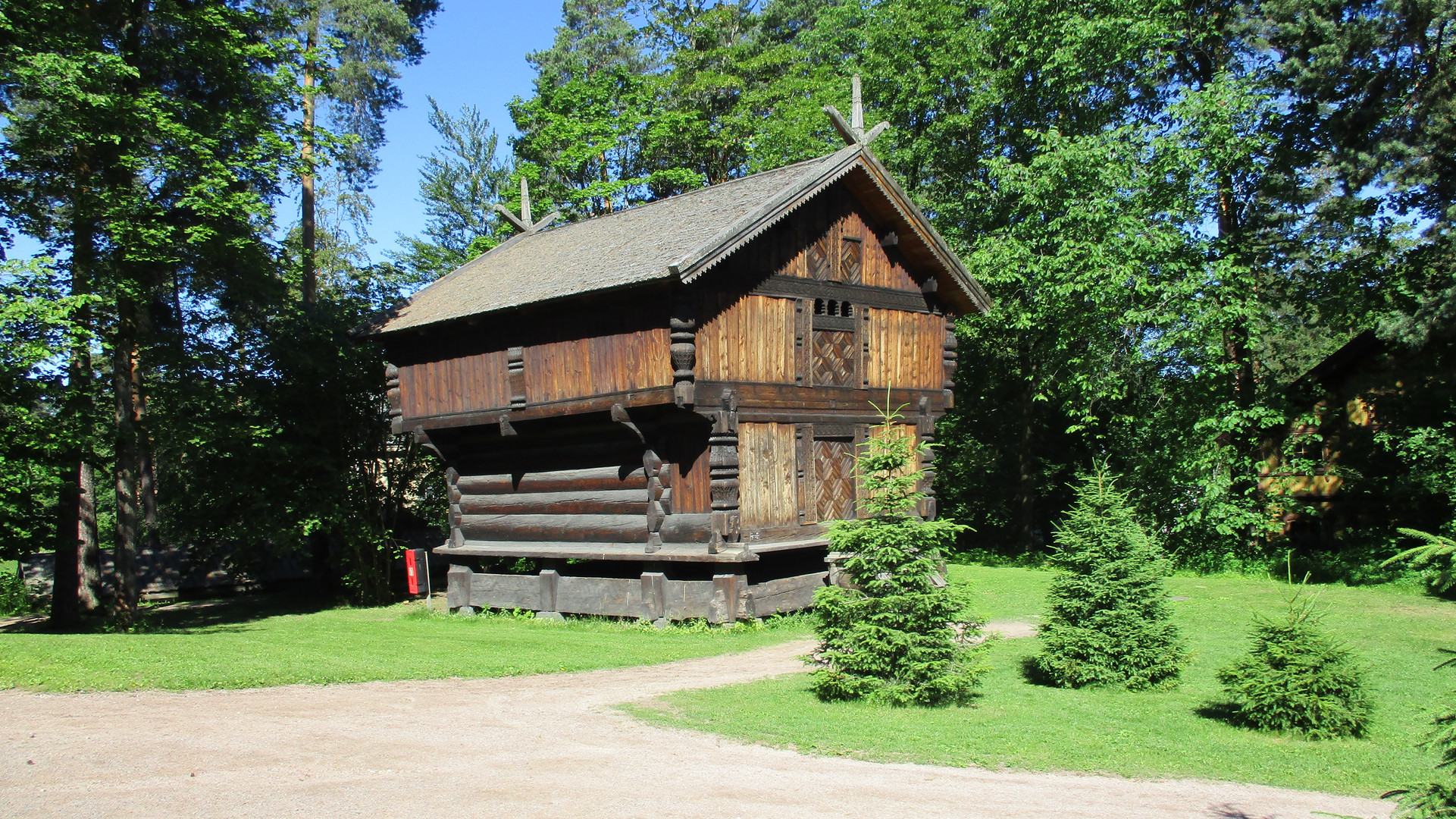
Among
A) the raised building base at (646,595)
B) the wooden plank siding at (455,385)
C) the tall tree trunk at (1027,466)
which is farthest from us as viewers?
the tall tree trunk at (1027,466)

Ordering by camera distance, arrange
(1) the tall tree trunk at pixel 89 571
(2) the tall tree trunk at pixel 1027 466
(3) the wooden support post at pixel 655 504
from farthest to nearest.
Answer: (2) the tall tree trunk at pixel 1027 466
(1) the tall tree trunk at pixel 89 571
(3) the wooden support post at pixel 655 504

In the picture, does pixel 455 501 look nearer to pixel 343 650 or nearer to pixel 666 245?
pixel 343 650

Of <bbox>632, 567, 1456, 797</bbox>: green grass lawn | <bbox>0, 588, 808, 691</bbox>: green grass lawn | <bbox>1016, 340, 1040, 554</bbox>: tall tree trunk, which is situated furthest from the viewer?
<bbox>1016, 340, 1040, 554</bbox>: tall tree trunk

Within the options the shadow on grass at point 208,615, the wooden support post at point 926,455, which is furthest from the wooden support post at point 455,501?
the wooden support post at point 926,455

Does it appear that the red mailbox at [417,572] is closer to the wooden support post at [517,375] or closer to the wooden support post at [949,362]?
the wooden support post at [517,375]

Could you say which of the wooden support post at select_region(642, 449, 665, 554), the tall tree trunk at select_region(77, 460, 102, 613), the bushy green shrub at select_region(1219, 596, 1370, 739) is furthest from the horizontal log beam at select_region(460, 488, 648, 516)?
the bushy green shrub at select_region(1219, 596, 1370, 739)

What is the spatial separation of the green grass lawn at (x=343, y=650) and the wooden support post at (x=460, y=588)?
37 centimetres

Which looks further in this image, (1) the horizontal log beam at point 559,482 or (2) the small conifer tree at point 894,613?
(1) the horizontal log beam at point 559,482

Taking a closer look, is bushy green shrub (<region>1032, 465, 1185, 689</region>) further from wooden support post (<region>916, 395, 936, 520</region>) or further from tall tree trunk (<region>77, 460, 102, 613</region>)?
tall tree trunk (<region>77, 460, 102, 613</region>)

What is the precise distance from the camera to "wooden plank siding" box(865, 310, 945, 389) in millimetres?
20219

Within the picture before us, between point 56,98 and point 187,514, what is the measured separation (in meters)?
10.9

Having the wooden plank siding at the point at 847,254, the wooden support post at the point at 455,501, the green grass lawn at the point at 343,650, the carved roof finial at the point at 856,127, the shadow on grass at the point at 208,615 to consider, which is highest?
the carved roof finial at the point at 856,127

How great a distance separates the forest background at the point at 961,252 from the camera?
19.0 metres

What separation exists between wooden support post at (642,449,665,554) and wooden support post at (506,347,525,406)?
118 inches
